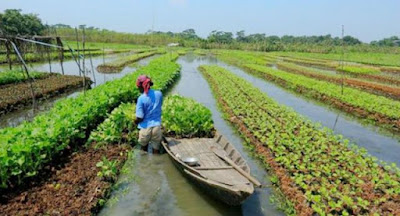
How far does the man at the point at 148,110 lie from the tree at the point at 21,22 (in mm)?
45465

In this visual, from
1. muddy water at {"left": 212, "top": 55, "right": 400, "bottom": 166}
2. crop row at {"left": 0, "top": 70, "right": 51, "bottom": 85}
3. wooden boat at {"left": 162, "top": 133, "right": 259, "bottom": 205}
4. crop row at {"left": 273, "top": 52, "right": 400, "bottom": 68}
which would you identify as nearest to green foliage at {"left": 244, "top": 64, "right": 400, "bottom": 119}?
muddy water at {"left": 212, "top": 55, "right": 400, "bottom": 166}

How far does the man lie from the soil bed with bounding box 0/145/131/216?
138cm

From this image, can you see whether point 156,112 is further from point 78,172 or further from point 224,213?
point 224,213

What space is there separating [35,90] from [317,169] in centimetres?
1394

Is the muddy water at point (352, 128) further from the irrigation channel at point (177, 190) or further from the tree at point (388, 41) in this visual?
the tree at point (388, 41)

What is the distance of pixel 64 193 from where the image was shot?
20.2ft

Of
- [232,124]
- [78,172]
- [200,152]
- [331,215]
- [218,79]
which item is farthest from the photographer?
[218,79]

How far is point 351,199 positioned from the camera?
601 centimetres

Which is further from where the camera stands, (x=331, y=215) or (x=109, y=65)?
(x=109, y=65)

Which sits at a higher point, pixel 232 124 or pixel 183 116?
pixel 183 116

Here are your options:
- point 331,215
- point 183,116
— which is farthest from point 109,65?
point 331,215

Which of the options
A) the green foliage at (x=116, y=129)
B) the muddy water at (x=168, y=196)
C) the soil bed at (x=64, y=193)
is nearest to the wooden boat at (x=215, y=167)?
the muddy water at (x=168, y=196)

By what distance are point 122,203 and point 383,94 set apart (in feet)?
62.5

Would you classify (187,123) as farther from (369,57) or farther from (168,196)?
(369,57)
